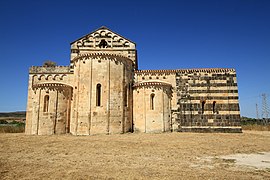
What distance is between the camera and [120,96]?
55.1ft

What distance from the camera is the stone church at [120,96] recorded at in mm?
16250

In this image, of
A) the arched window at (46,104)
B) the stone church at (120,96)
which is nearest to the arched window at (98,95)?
the stone church at (120,96)

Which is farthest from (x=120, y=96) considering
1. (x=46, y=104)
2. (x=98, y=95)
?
(x=46, y=104)

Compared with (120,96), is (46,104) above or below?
below

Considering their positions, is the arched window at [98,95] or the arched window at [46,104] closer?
the arched window at [98,95]

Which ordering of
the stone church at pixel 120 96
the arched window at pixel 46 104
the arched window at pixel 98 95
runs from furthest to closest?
1. the arched window at pixel 46 104
2. the arched window at pixel 98 95
3. the stone church at pixel 120 96

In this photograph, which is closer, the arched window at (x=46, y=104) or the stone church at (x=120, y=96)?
the stone church at (x=120, y=96)

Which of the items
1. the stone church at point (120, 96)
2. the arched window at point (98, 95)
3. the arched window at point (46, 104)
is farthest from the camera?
the arched window at point (46, 104)

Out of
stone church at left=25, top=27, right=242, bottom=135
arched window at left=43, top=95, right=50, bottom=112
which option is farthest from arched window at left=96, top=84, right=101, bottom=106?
arched window at left=43, top=95, right=50, bottom=112

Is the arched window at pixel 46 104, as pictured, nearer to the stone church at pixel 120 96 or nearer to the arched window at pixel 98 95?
the stone church at pixel 120 96

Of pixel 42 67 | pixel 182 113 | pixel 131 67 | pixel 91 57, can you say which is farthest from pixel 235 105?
pixel 42 67

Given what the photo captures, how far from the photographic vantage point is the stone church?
53.3 ft

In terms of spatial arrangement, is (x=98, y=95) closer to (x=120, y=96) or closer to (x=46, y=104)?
(x=120, y=96)

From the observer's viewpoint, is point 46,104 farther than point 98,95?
Yes
